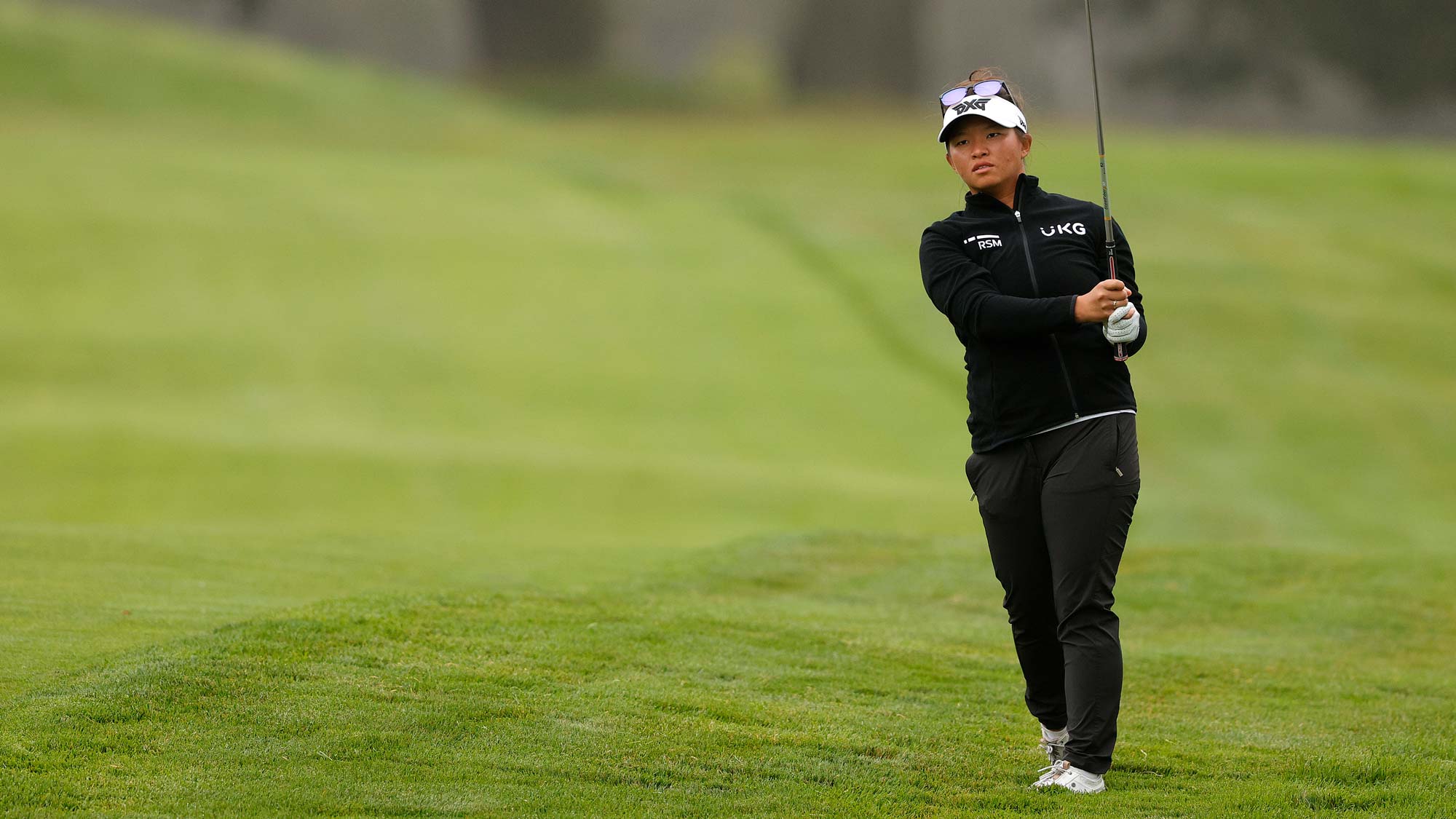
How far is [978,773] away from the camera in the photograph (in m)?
4.98

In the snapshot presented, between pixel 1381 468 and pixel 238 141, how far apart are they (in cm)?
2520

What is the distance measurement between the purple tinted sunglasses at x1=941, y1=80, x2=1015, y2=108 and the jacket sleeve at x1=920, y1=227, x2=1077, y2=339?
17.8 inches

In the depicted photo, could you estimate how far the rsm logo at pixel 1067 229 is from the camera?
4832mm

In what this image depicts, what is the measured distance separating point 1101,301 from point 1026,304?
24cm

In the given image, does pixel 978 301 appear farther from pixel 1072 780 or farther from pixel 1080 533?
pixel 1072 780

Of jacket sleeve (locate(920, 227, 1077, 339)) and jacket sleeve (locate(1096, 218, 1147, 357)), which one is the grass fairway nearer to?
jacket sleeve (locate(920, 227, 1077, 339))

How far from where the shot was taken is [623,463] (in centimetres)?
1784

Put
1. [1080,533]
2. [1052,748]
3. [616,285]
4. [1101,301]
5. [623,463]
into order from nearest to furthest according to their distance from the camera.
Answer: [1101,301] < [1080,533] < [1052,748] < [623,463] < [616,285]

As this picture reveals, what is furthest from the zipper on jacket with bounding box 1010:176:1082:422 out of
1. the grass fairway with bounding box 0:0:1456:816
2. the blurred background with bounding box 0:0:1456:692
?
the blurred background with bounding box 0:0:1456:692

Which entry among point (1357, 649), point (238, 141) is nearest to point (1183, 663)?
point (1357, 649)

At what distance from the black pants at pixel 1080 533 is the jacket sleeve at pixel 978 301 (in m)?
0.40

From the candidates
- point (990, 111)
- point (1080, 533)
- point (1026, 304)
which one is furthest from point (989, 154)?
point (1080, 533)

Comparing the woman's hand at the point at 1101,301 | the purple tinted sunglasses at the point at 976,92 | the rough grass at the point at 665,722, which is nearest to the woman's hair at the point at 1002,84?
the purple tinted sunglasses at the point at 976,92

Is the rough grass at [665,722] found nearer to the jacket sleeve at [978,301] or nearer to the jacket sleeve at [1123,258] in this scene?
the jacket sleeve at [978,301]
